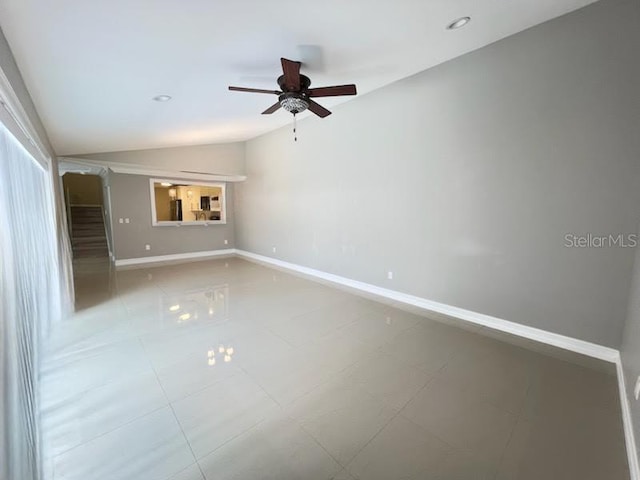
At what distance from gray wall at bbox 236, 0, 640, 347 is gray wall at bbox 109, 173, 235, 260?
4.81m

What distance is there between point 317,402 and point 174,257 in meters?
6.48

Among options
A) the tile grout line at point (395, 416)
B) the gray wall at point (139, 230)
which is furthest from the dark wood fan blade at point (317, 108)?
the gray wall at point (139, 230)

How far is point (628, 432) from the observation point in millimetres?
1633

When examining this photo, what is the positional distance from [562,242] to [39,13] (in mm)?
4318

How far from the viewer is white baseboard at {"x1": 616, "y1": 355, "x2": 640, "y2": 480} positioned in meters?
1.41

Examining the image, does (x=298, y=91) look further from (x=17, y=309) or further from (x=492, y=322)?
(x=492, y=322)

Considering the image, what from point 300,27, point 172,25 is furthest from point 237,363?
point 300,27

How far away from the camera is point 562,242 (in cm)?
261

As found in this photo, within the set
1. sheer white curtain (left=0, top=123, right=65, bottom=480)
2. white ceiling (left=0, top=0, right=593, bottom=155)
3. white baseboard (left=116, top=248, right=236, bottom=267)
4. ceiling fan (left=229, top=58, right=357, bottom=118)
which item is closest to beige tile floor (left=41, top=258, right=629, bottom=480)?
sheer white curtain (left=0, top=123, right=65, bottom=480)

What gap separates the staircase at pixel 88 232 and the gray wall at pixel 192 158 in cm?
328

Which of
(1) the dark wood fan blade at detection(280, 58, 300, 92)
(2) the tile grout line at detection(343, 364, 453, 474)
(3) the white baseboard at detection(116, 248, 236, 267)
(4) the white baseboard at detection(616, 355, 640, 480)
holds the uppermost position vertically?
(1) the dark wood fan blade at detection(280, 58, 300, 92)

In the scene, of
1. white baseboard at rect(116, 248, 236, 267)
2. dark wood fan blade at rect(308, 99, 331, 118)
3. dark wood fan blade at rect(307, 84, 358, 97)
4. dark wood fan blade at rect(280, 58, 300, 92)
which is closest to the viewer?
dark wood fan blade at rect(280, 58, 300, 92)

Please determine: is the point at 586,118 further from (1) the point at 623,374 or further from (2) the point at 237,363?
(2) the point at 237,363

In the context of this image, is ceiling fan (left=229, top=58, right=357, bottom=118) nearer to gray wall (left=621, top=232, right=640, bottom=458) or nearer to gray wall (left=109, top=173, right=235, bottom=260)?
gray wall (left=621, top=232, right=640, bottom=458)
